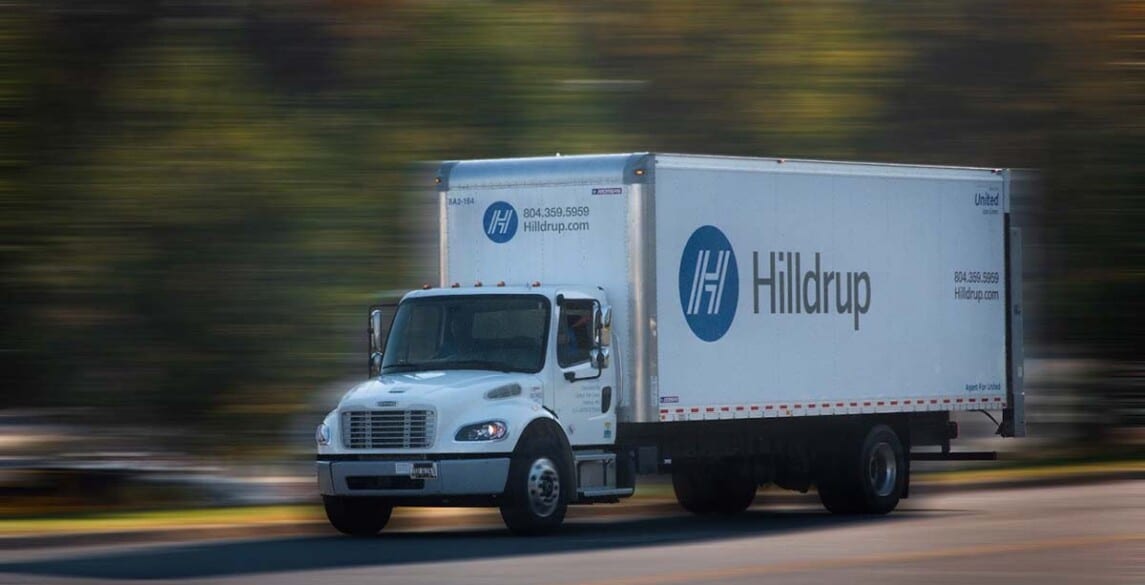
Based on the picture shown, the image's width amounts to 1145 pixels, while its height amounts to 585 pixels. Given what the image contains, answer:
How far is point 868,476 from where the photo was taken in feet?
71.8

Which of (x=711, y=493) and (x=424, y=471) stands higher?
(x=424, y=471)

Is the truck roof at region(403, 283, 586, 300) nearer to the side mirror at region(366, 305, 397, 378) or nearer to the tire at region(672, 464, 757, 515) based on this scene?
the side mirror at region(366, 305, 397, 378)

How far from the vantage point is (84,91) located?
23281 millimetres

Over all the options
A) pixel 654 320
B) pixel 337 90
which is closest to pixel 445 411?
pixel 654 320

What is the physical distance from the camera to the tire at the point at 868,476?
21797 millimetres

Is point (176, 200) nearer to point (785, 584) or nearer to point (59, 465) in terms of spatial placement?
point (59, 465)

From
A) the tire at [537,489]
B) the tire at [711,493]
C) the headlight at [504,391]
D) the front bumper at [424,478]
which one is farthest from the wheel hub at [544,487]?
the tire at [711,493]

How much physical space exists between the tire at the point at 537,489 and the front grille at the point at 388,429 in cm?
82

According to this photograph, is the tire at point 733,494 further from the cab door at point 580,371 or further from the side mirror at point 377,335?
the side mirror at point 377,335

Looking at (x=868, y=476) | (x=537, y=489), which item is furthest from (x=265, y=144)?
(x=868, y=476)

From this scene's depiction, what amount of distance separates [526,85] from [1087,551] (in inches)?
426

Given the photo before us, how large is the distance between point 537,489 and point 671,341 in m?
2.10

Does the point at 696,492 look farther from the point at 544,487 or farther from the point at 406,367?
the point at 406,367

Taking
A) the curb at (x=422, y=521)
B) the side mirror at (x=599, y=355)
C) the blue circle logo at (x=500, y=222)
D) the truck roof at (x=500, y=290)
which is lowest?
the curb at (x=422, y=521)
